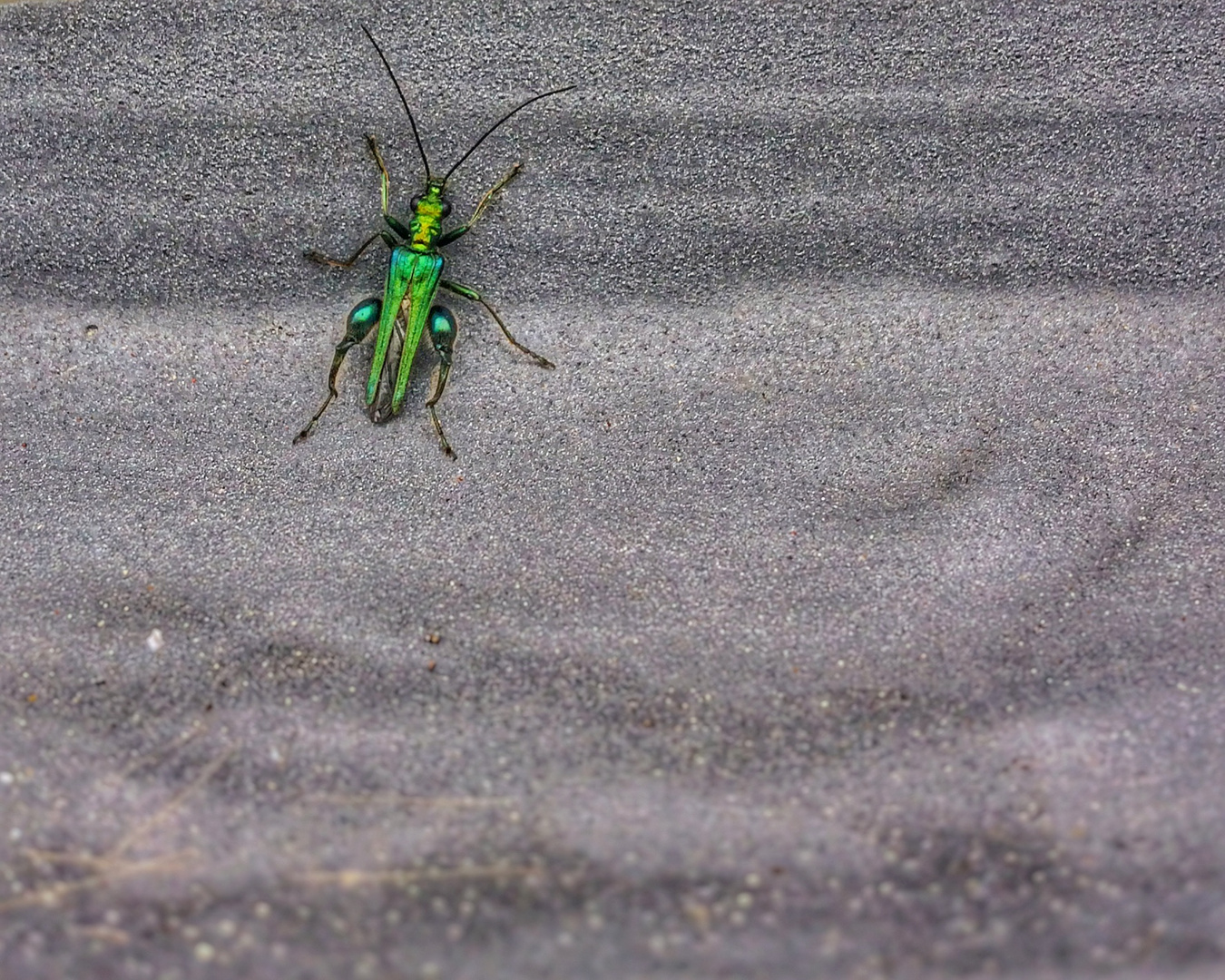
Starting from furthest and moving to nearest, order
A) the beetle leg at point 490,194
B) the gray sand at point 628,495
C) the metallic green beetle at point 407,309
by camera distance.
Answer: the beetle leg at point 490,194 < the metallic green beetle at point 407,309 < the gray sand at point 628,495

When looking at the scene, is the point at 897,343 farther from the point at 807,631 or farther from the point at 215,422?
the point at 215,422

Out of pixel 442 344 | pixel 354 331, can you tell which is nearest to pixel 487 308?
pixel 442 344

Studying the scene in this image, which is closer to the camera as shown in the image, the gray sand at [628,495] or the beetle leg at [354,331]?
the gray sand at [628,495]

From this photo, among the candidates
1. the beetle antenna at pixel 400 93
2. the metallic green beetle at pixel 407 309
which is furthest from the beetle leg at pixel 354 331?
the beetle antenna at pixel 400 93

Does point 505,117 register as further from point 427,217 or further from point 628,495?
point 628,495

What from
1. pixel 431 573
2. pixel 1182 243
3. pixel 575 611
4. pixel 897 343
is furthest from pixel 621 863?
pixel 1182 243

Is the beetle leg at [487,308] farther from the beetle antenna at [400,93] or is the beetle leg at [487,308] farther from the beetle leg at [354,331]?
the beetle antenna at [400,93]

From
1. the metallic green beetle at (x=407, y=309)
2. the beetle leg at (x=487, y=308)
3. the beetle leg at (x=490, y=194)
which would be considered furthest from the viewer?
the beetle leg at (x=490, y=194)
